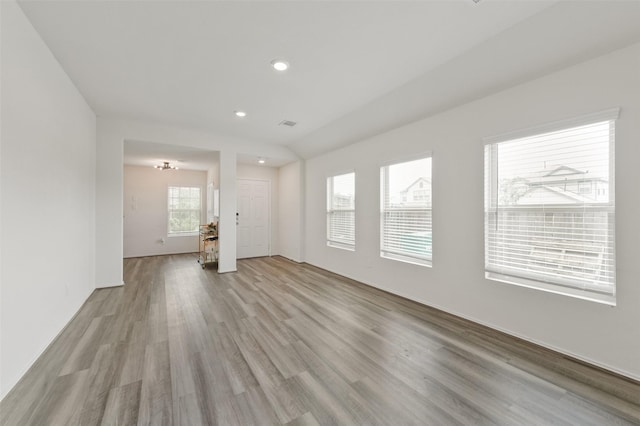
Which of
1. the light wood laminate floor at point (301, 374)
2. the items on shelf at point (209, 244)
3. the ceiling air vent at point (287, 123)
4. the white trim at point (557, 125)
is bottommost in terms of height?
the light wood laminate floor at point (301, 374)

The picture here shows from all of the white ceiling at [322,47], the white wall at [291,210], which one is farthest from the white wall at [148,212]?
the white ceiling at [322,47]

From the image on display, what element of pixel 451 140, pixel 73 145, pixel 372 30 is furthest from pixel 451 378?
pixel 73 145

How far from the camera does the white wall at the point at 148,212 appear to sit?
22.6ft

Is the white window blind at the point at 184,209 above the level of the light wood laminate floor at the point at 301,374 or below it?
above

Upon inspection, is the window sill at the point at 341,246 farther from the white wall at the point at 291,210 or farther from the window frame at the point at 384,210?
the white wall at the point at 291,210

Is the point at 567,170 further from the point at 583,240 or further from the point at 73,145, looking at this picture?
the point at 73,145

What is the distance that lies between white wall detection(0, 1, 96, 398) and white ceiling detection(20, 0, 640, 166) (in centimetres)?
33

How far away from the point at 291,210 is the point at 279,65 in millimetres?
4185

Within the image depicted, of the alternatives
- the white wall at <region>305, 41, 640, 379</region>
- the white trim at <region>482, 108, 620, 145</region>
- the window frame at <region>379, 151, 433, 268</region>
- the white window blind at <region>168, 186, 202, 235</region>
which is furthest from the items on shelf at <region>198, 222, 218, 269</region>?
the white trim at <region>482, 108, 620, 145</region>

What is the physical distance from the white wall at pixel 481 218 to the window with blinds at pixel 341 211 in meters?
0.26

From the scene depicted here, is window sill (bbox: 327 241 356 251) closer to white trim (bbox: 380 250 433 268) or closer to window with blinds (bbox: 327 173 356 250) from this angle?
window with blinds (bbox: 327 173 356 250)

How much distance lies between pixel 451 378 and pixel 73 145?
4.64 meters

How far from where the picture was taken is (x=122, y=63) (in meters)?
2.59

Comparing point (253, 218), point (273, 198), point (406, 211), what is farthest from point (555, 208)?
point (253, 218)
